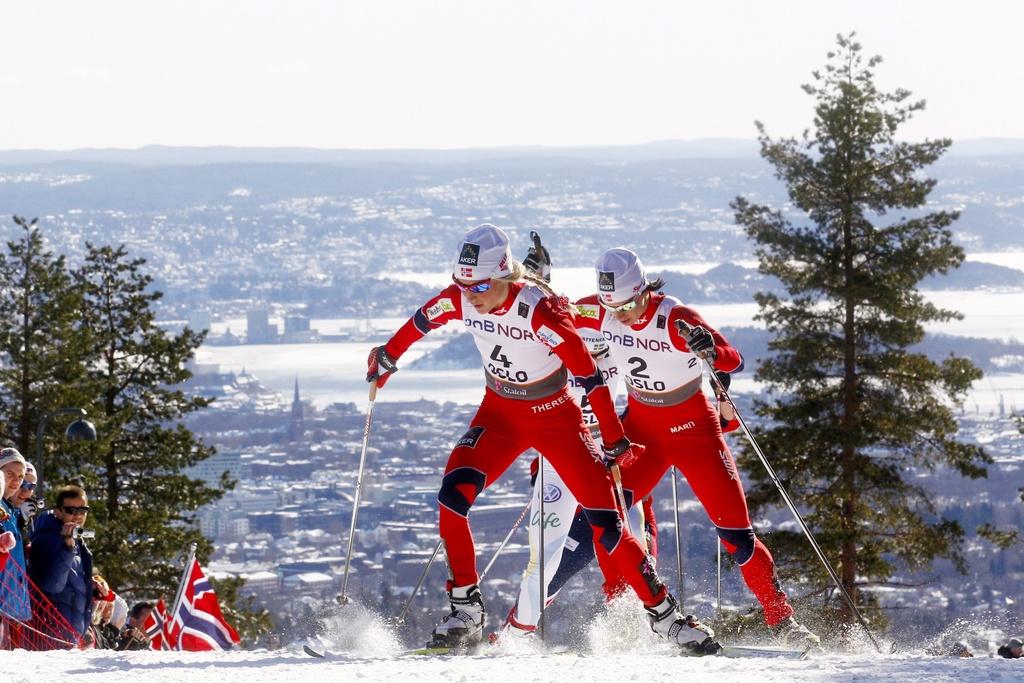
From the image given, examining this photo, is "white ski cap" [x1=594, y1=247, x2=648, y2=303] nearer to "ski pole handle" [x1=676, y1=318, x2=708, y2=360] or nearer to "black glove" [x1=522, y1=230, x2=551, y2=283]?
"ski pole handle" [x1=676, y1=318, x2=708, y2=360]

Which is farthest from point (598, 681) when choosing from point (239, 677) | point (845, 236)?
point (845, 236)

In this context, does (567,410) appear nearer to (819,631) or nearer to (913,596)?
(819,631)

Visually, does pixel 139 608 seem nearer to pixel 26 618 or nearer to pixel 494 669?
pixel 26 618

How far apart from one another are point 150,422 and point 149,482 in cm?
222

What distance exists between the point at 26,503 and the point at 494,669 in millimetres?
3934

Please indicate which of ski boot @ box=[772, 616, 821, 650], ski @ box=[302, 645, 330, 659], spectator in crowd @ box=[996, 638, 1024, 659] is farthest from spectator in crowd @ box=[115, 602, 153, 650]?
spectator in crowd @ box=[996, 638, 1024, 659]

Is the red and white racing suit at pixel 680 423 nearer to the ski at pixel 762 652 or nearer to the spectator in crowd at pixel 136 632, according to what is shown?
the ski at pixel 762 652

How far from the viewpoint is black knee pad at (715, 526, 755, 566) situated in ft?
34.1

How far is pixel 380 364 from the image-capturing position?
10461 millimetres

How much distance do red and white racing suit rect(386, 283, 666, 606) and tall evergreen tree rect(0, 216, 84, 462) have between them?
1006 inches

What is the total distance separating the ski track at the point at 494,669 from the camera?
7582mm

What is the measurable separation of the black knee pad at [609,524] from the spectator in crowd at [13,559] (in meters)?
3.40

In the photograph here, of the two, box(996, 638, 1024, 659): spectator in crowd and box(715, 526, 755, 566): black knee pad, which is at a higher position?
box(715, 526, 755, 566): black knee pad

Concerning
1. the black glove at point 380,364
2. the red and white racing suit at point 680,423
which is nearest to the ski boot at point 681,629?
the red and white racing suit at point 680,423
